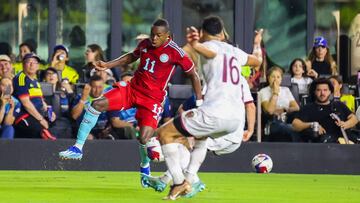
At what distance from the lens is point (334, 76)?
2086cm

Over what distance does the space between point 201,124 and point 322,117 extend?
723 centimetres

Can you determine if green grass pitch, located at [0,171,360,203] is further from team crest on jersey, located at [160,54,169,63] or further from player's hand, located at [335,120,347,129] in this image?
team crest on jersey, located at [160,54,169,63]

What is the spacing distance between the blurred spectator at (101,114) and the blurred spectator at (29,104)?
19.8 inches

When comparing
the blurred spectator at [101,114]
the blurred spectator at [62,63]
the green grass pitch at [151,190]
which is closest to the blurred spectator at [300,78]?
the green grass pitch at [151,190]

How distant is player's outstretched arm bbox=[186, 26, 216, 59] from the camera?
1259 cm

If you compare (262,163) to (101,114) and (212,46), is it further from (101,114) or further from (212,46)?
(212,46)

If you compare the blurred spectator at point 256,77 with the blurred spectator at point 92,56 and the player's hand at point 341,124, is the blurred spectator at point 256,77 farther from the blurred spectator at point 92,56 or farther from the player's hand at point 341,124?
the blurred spectator at point 92,56

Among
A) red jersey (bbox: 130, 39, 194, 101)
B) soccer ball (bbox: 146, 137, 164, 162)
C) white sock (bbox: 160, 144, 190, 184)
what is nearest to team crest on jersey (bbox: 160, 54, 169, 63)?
red jersey (bbox: 130, 39, 194, 101)

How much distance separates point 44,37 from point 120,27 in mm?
1301

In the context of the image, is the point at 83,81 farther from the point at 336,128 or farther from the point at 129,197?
the point at 129,197

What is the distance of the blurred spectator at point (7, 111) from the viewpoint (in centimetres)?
1883

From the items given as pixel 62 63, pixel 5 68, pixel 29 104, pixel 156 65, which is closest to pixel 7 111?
pixel 29 104

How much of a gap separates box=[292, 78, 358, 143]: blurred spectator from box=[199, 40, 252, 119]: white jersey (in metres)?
6.72

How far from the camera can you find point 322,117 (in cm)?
1978
